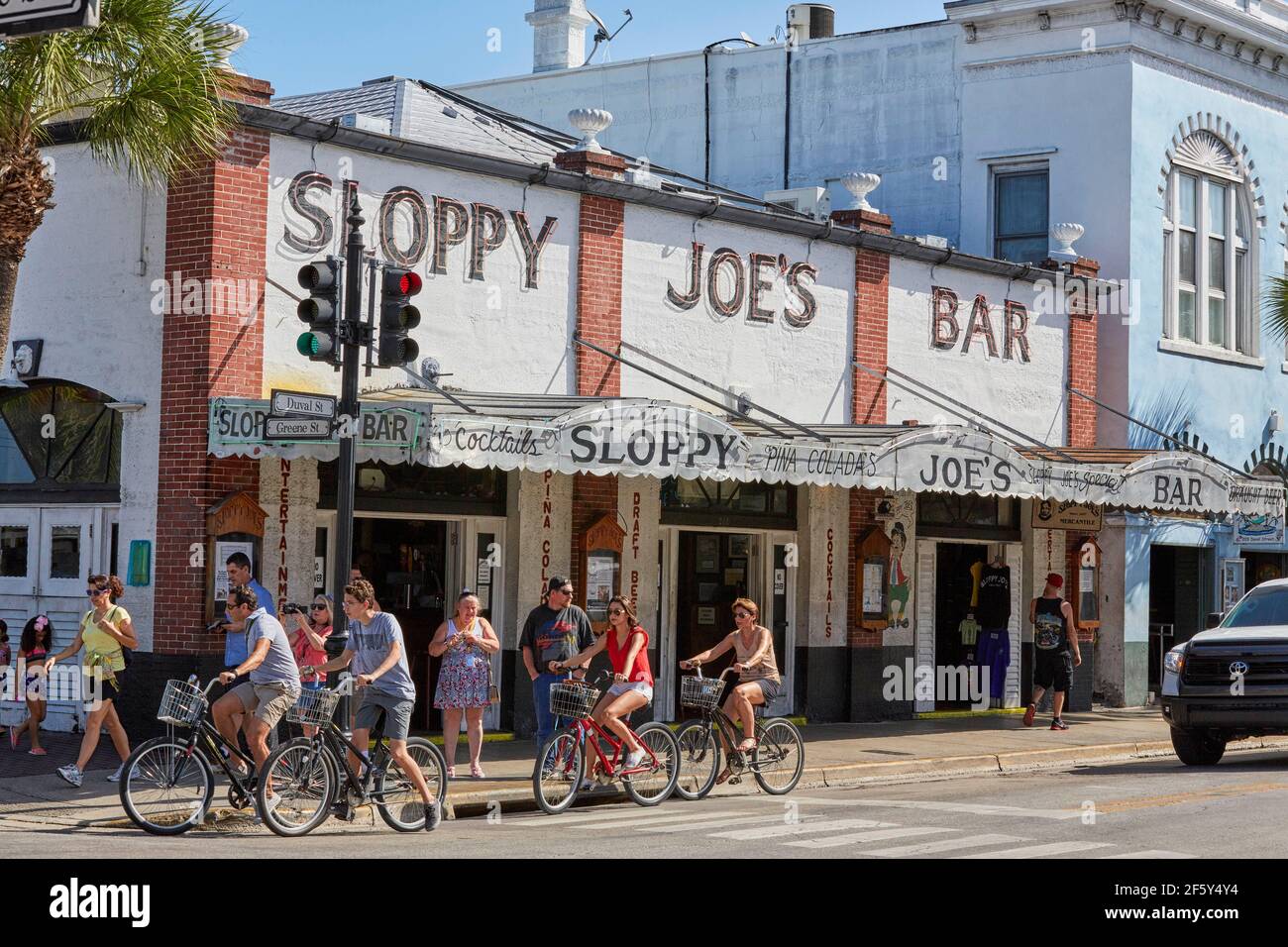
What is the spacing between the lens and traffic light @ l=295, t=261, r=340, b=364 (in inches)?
547

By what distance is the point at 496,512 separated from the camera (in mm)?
18938

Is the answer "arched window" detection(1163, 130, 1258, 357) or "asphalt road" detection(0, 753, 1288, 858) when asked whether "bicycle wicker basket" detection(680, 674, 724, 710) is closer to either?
"asphalt road" detection(0, 753, 1288, 858)

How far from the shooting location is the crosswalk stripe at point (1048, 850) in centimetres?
1162

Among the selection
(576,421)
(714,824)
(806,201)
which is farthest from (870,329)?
(714,824)

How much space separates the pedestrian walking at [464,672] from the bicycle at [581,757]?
1.35 m

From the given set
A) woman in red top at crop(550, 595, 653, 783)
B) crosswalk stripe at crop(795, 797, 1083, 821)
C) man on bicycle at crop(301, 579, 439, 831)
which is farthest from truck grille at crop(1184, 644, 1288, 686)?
man on bicycle at crop(301, 579, 439, 831)

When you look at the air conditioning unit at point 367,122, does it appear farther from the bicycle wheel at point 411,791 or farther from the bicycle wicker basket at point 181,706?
the bicycle wicker basket at point 181,706

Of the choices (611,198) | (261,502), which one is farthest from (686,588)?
(261,502)

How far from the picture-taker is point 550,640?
53.3 ft

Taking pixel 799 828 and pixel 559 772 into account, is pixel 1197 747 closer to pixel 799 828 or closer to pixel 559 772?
pixel 799 828

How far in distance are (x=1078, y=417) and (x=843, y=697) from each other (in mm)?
6751

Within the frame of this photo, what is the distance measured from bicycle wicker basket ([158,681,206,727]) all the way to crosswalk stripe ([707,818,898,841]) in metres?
3.62

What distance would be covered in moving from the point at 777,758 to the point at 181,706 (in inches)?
219

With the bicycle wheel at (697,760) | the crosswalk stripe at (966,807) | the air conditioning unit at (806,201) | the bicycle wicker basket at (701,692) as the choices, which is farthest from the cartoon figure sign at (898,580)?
the bicycle wicker basket at (701,692)
